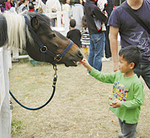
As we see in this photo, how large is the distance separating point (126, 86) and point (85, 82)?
3041 mm

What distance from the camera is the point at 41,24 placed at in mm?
2086

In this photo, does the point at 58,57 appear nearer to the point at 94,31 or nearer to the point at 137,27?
the point at 137,27

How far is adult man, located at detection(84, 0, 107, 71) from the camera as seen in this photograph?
486 cm

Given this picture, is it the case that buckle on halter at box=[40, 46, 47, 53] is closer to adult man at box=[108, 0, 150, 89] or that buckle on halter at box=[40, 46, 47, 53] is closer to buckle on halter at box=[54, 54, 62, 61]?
buckle on halter at box=[54, 54, 62, 61]

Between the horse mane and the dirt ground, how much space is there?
1590 mm

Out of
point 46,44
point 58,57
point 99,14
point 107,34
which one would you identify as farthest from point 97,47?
point 46,44

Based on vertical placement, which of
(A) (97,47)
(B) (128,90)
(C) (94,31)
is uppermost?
(C) (94,31)

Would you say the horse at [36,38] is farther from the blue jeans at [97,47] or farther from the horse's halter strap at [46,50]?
the blue jeans at [97,47]

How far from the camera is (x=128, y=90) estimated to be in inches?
81.9

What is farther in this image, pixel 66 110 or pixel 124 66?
pixel 66 110

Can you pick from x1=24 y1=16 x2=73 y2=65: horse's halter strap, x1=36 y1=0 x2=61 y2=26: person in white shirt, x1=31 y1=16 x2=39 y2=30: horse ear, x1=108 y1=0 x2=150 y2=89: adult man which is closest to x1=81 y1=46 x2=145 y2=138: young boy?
x1=108 y1=0 x2=150 y2=89: adult man

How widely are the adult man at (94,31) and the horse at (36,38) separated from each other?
274cm

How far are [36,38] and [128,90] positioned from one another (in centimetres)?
115

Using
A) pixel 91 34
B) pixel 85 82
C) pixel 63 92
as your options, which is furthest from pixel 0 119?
pixel 91 34
